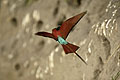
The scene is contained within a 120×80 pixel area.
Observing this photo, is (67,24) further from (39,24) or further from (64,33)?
(39,24)

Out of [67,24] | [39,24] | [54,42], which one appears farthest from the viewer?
[39,24]

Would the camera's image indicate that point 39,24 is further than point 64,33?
Answer: Yes

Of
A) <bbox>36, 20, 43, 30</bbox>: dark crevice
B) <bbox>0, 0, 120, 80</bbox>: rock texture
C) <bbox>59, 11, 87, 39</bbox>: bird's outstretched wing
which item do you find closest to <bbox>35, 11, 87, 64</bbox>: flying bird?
<bbox>59, 11, 87, 39</bbox>: bird's outstretched wing

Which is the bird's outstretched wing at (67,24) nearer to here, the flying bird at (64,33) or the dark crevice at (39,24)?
the flying bird at (64,33)

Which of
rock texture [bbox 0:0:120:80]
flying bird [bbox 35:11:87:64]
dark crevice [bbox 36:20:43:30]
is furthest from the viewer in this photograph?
dark crevice [bbox 36:20:43:30]

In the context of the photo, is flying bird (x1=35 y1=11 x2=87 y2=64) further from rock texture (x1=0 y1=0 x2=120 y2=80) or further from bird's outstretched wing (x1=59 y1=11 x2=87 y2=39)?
rock texture (x1=0 y1=0 x2=120 y2=80)

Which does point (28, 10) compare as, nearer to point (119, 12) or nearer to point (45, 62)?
point (45, 62)

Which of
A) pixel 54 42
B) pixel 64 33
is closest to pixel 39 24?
pixel 54 42

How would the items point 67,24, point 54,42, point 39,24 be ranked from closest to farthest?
point 67,24 < point 54,42 < point 39,24

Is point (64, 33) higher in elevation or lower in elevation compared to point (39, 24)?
lower
